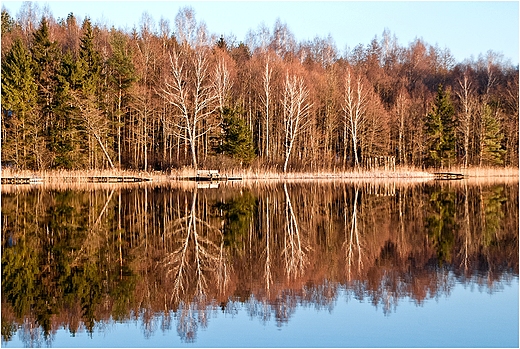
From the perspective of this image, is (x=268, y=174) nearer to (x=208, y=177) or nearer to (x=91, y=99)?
(x=208, y=177)

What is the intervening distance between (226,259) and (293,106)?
116 ft

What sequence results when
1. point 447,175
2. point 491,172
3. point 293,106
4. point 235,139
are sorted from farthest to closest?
point 491,172 → point 447,175 → point 293,106 → point 235,139

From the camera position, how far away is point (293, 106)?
157 ft

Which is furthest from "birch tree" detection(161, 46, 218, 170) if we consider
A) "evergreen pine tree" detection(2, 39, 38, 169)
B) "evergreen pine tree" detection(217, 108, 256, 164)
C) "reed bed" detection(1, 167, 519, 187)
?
"evergreen pine tree" detection(2, 39, 38, 169)

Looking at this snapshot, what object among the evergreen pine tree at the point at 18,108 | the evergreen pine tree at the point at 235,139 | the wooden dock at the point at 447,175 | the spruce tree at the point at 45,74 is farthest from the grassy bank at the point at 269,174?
the spruce tree at the point at 45,74

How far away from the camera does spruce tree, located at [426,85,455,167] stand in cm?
5281

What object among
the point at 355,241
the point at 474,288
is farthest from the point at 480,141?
the point at 474,288

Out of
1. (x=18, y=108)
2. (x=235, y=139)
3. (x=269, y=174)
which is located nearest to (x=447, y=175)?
(x=269, y=174)

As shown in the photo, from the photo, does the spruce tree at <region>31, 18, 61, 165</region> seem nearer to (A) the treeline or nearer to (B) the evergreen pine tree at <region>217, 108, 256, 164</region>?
(A) the treeline

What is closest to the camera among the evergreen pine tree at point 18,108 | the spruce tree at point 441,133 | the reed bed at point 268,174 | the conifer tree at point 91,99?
the reed bed at point 268,174

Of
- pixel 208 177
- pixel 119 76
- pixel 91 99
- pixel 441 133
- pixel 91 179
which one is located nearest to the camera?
pixel 91 179

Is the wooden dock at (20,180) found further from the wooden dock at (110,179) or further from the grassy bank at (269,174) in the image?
the wooden dock at (110,179)

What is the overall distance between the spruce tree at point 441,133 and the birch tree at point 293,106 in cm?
1058

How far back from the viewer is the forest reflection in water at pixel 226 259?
9773 mm
